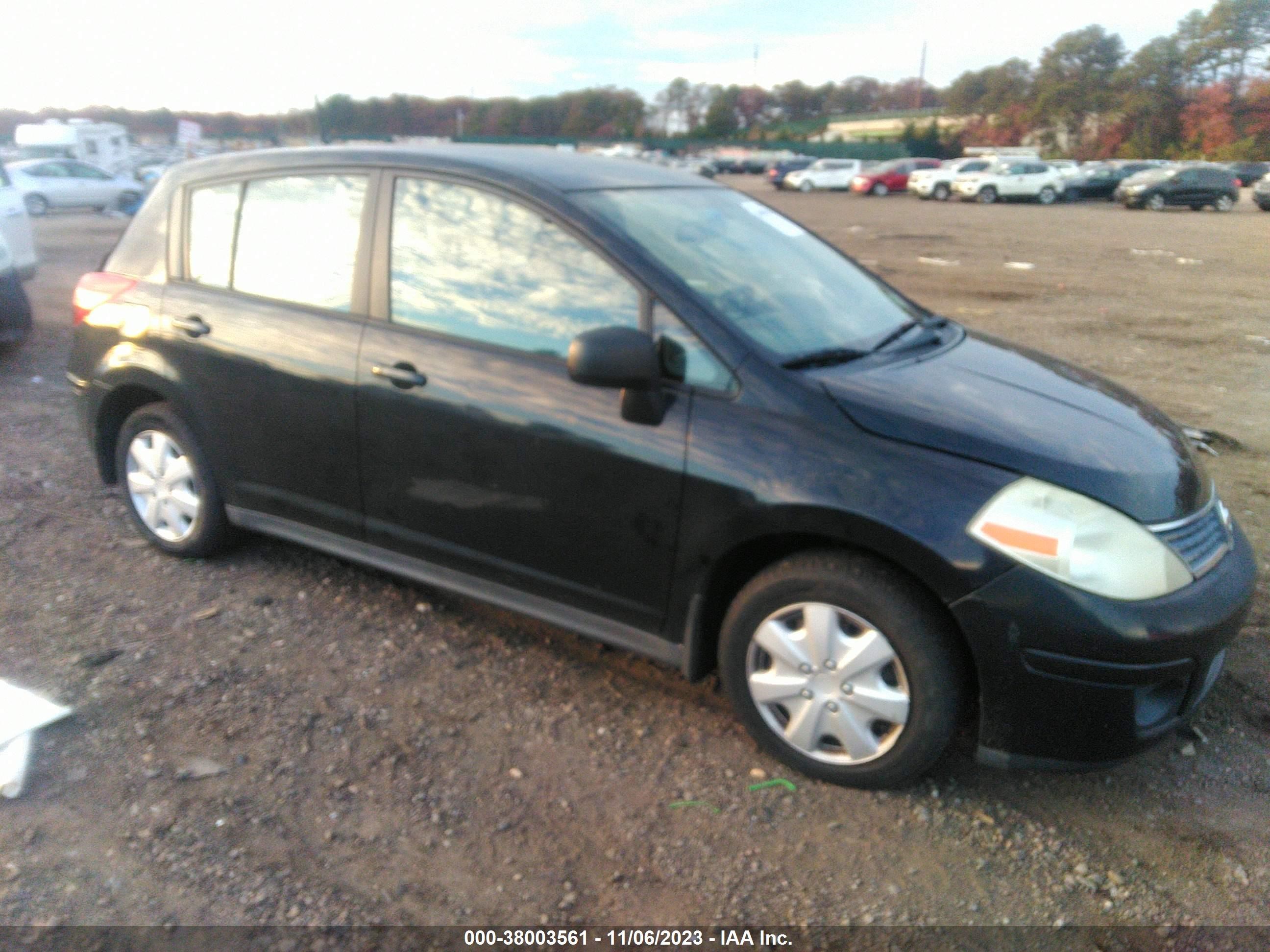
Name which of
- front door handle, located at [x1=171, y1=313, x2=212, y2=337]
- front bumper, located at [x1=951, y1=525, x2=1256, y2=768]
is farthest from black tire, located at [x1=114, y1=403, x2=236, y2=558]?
front bumper, located at [x1=951, y1=525, x2=1256, y2=768]

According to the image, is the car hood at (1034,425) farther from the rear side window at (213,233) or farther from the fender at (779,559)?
the rear side window at (213,233)

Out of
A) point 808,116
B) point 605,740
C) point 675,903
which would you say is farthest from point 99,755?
point 808,116

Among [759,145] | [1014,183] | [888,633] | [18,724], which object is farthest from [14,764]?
A: [759,145]

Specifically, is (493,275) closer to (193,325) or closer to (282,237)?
(282,237)

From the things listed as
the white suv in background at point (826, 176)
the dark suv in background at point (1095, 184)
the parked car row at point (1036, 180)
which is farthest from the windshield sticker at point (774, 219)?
the white suv in background at point (826, 176)

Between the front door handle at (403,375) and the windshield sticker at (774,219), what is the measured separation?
58.3 inches

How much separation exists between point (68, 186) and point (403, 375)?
27.1 m

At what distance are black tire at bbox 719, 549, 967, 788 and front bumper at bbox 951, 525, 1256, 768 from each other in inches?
3.4

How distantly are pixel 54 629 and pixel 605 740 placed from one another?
2.21 metres

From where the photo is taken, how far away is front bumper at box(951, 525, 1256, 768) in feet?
8.37

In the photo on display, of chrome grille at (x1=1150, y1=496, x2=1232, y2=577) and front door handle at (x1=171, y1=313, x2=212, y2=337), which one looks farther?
front door handle at (x1=171, y1=313, x2=212, y2=337)

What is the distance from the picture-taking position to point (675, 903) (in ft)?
8.28

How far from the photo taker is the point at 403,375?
3400mm

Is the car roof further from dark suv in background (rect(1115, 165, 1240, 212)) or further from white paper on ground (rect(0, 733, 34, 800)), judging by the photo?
dark suv in background (rect(1115, 165, 1240, 212))
